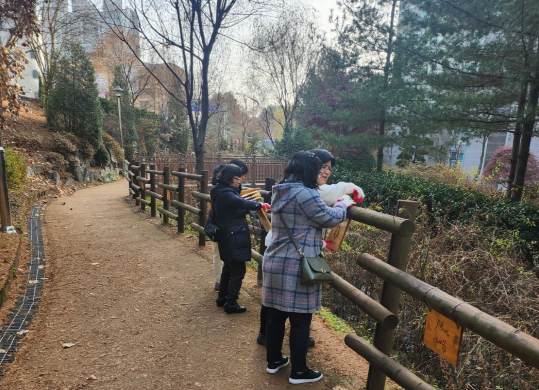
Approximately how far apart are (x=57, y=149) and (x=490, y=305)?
1577 cm

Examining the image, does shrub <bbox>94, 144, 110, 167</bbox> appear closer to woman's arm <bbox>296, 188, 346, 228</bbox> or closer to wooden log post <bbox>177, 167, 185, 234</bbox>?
wooden log post <bbox>177, 167, 185, 234</bbox>

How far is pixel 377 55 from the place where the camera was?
14.9 m

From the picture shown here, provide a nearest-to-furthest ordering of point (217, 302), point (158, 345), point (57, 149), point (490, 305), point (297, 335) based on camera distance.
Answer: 1. point (297, 335)
2. point (158, 345)
3. point (490, 305)
4. point (217, 302)
5. point (57, 149)

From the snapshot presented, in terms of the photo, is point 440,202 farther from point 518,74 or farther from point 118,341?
point 118,341

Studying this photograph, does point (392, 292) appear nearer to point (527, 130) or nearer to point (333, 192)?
point (333, 192)

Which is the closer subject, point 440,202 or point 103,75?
point 440,202

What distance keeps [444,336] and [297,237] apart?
0.98 meters

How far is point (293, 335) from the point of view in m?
2.41

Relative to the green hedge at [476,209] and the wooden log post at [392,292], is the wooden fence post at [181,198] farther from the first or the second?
the wooden log post at [392,292]

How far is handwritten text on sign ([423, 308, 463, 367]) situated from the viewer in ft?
5.74

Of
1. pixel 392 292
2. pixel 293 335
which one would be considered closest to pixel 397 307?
pixel 392 292

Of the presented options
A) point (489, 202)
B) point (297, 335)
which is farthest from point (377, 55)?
point (297, 335)

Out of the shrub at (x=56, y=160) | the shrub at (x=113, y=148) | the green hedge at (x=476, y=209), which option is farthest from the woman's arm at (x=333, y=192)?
the shrub at (x=113, y=148)

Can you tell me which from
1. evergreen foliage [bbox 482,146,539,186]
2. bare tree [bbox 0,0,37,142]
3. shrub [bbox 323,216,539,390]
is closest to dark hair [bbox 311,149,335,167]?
shrub [bbox 323,216,539,390]
